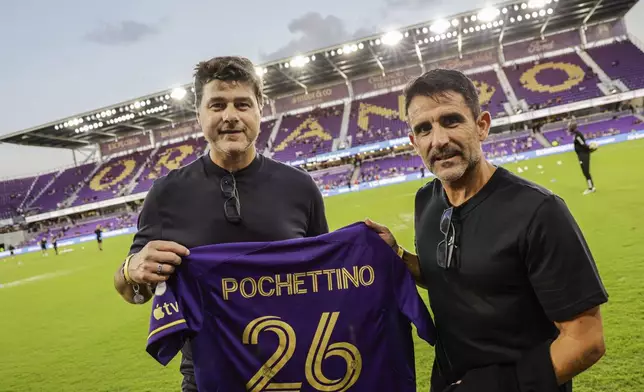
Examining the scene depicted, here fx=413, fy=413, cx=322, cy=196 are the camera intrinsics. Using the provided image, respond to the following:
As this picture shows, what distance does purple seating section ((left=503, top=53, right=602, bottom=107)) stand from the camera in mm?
36031

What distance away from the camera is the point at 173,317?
201 centimetres

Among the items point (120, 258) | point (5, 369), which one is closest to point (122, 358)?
point (5, 369)

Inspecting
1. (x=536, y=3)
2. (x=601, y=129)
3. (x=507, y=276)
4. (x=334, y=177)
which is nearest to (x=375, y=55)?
(x=334, y=177)

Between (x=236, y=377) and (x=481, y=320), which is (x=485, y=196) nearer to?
(x=481, y=320)

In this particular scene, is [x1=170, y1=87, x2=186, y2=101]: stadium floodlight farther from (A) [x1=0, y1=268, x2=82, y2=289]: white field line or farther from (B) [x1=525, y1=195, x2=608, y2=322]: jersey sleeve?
(B) [x1=525, y1=195, x2=608, y2=322]: jersey sleeve

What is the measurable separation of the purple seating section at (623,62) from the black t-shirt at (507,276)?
137 ft

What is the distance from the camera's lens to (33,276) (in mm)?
16891

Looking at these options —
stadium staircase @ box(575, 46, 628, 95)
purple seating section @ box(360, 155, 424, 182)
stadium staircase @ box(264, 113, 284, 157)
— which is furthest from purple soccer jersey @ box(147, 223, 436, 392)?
A: stadium staircase @ box(575, 46, 628, 95)

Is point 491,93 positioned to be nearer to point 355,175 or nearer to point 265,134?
point 355,175

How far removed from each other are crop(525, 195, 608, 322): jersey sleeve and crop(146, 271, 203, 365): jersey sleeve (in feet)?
5.23

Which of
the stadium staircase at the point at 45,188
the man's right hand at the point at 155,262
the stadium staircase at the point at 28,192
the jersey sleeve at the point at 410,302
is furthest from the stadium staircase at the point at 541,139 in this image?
the stadium staircase at the point at 28,192

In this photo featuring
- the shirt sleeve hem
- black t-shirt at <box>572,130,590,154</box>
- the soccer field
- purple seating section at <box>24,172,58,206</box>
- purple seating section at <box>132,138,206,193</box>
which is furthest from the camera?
purple seating section at <box>24,172,58,206</box>

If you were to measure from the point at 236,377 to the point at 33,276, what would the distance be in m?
18.8

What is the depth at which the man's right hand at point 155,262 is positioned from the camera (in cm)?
199
